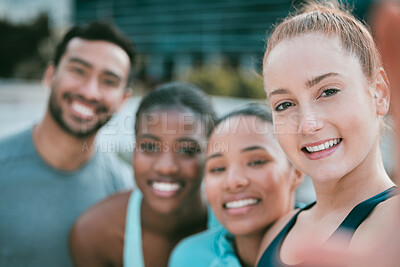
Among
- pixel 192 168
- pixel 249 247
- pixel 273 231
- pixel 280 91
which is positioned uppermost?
pixel 280 91

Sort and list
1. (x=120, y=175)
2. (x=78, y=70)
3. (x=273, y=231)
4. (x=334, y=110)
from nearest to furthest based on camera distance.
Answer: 1. (x=334, y=110)
2. (x=273, y=231)
3. (x=78, y=70)
4. (x=120, y=175)

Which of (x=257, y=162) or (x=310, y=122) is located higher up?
(x=310, y=122)

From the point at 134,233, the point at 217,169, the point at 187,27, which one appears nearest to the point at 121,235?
the point at 134,233

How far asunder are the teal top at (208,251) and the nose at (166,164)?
1.32 ft

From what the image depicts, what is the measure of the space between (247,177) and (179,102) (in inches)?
32.6

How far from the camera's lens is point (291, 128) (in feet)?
4.32

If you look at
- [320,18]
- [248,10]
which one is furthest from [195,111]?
[248,10]

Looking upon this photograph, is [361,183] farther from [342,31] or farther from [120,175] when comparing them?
[120,175]

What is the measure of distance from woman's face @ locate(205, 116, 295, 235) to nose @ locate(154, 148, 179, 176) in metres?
0.32

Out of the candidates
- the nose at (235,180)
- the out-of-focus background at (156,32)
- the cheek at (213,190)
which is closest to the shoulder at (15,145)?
the cheek at (213,190)

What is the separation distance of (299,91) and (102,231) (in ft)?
5.75

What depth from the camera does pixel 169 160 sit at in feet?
7.23

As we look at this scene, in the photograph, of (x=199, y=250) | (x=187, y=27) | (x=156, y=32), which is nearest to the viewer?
(x=199, y=250)

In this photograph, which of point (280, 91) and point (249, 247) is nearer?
point (280, 91)
